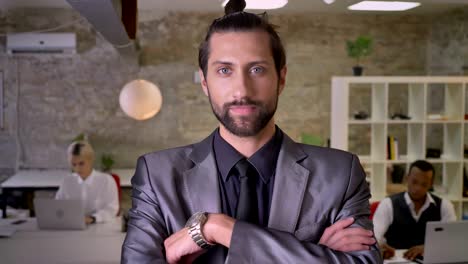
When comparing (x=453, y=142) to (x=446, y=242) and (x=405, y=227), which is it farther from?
(x=446, y=242)

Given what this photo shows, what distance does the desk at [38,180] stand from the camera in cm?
624

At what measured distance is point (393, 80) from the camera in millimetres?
5758

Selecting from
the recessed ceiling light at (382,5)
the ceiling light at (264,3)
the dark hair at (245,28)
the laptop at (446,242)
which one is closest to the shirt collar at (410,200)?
the laptop at (446,242)

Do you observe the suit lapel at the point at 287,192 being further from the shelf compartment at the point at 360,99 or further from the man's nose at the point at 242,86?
the shelf compartment at the point at 360,99

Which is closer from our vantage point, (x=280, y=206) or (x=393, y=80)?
(x=280, y=206)

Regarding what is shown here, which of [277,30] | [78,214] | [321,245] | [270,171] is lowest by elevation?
[78,214]

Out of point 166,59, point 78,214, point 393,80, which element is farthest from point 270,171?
point 166,59

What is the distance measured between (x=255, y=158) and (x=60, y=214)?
323 centimetres

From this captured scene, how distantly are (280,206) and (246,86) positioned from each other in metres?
0.33

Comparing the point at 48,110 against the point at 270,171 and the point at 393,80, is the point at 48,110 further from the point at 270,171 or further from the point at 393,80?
the point at 270,171

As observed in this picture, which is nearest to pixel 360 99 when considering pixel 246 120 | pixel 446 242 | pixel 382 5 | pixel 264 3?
pixel 382 5

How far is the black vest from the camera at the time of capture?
13.9ft

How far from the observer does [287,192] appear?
1393 mm

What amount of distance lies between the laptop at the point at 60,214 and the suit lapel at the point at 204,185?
296 cm
